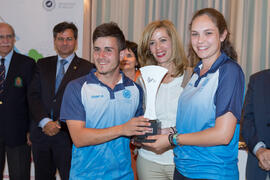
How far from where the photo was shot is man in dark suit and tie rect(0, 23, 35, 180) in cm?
304

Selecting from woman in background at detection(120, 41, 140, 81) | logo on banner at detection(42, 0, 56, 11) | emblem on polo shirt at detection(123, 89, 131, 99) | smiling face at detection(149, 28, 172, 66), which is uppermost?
logo on banner at detection(42, 0, 56, 11)

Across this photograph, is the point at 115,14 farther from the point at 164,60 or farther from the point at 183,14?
the point at 164,60

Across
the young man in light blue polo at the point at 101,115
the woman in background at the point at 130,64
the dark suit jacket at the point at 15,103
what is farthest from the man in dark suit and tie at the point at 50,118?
the young man in light blue polo at the point at 101,115

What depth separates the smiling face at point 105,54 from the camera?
1.79 m

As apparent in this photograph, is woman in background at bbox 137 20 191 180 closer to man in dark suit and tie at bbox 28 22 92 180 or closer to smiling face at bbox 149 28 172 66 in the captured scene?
smiling face at bbox 149 28 172 66

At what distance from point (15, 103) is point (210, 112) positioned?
219cm

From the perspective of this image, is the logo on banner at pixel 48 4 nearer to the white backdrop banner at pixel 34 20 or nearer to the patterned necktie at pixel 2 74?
the white backdrop banner at pixel 34 20

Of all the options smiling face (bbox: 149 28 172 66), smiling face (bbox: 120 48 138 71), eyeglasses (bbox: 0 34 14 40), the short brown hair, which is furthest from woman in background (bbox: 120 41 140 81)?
the short brown hair

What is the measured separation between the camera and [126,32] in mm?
4289

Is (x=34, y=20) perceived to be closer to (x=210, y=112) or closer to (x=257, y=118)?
(x=257, y=118)

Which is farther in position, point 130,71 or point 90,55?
point 90,55

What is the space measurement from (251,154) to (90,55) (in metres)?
2.77

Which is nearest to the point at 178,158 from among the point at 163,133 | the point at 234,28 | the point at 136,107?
the point at 163,133

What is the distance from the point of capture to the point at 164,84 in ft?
6.81
